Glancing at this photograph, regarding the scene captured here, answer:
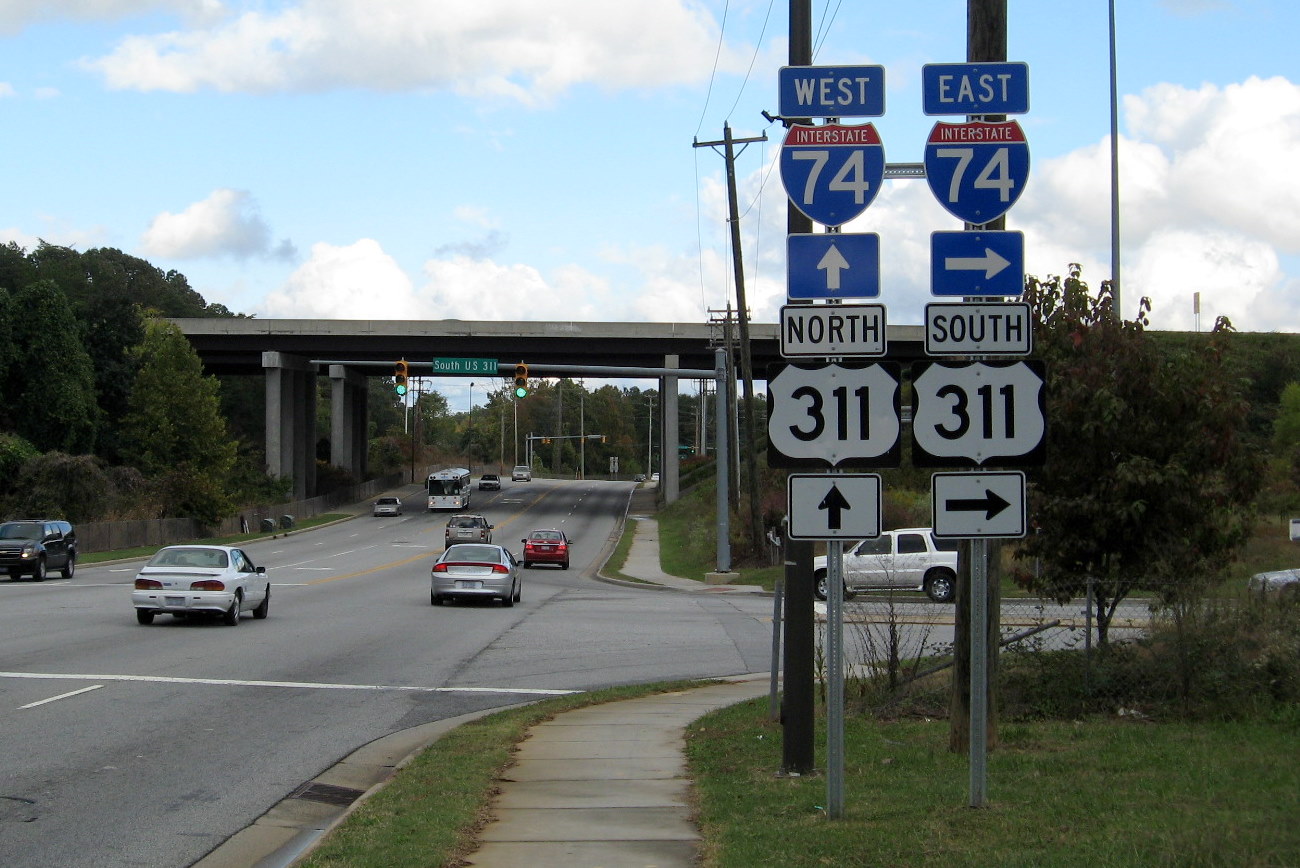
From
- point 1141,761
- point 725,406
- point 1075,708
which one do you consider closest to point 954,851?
point 1141,761

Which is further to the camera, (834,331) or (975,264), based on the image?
Answer: (975,264)

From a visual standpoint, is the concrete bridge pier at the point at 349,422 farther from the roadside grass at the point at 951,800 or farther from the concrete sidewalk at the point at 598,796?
the roadside grass at the point at 951,800

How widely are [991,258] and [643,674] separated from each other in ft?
33.4

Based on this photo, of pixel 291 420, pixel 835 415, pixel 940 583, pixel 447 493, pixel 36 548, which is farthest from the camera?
pixel 447 493

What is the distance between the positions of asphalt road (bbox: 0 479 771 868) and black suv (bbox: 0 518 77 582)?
0.84 m

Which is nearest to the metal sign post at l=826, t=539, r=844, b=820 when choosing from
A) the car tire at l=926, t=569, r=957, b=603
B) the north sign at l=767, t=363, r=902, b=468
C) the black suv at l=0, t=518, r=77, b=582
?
the north sign at l=767, t=363, r=902, b=468

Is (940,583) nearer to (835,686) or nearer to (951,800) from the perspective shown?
(951,800)

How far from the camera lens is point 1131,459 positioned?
1323 cm

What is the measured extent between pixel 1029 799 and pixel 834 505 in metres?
2.21

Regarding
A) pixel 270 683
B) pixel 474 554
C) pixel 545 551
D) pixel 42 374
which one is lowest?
pixel 545 551

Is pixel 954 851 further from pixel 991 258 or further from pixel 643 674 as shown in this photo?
pixel 643 674

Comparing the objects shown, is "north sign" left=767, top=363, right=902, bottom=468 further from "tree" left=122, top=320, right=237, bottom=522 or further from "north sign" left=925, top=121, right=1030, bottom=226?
"tree" left=122, top=320, right=237, bottom=522

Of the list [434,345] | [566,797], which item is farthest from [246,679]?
[434,345]

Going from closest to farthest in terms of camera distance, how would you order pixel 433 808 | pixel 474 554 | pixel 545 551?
pixel 433 808 < pixel 474 554 < pixel 545 551
